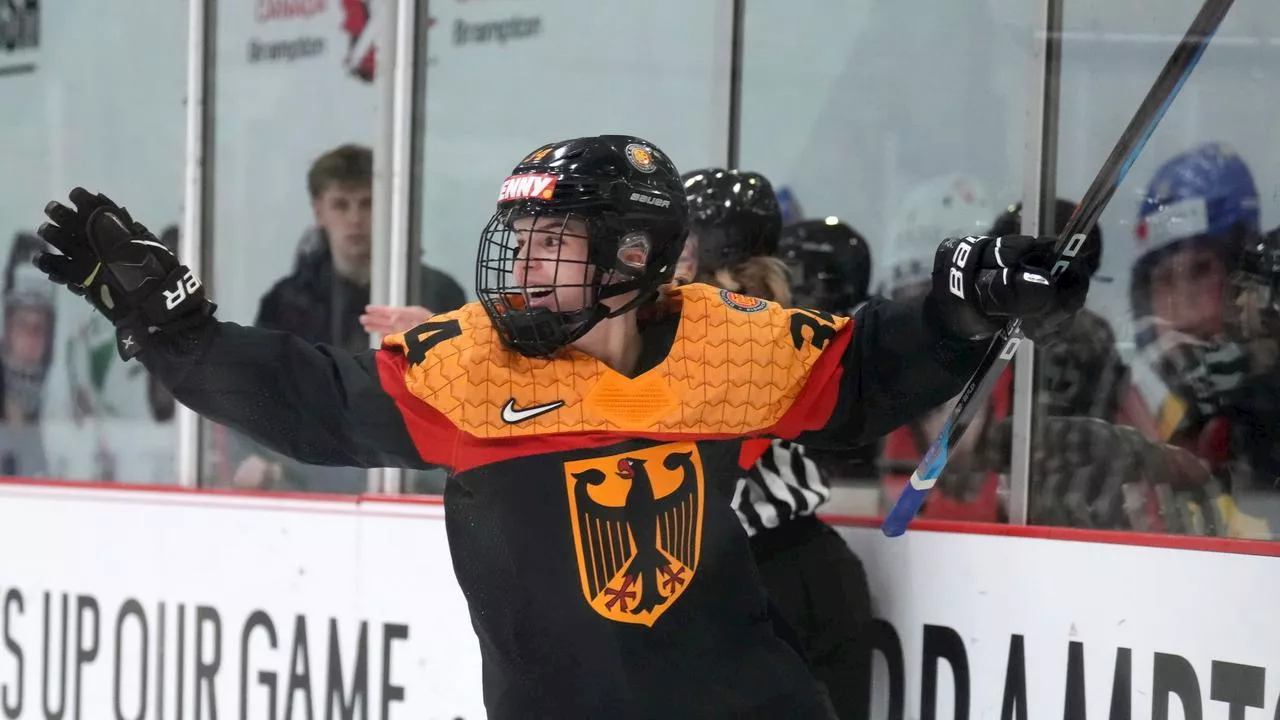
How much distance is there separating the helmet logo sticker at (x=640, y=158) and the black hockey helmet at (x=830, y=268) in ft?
3.07

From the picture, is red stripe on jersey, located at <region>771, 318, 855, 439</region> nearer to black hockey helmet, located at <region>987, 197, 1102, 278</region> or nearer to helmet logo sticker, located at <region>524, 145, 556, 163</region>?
helmet logo sticker, located at <region>524, 145, 556, 163</region>

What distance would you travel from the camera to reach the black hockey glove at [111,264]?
75.8 inches

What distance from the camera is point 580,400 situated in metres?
1.99

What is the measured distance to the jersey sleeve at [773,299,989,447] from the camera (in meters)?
2.01

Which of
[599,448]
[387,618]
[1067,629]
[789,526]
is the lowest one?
[387,618]

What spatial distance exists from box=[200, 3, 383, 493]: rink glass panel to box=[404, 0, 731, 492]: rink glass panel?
0.20 m

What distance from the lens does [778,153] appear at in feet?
10.9

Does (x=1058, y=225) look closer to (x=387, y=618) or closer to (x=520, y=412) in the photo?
(x=520, y=412)

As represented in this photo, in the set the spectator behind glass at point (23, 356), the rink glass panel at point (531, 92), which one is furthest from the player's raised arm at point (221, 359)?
the spectator behind glass at point (23, 356)

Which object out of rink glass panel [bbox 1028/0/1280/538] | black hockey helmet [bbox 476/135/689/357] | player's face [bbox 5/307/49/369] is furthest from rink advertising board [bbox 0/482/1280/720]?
black hockey helmet [bbox 476/135/689/357]

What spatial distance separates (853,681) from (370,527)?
1.20 meters

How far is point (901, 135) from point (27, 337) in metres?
2.74

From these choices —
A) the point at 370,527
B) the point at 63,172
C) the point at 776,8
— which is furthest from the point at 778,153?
the point at 63,172

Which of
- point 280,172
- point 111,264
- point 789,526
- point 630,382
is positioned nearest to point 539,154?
point 630,382
